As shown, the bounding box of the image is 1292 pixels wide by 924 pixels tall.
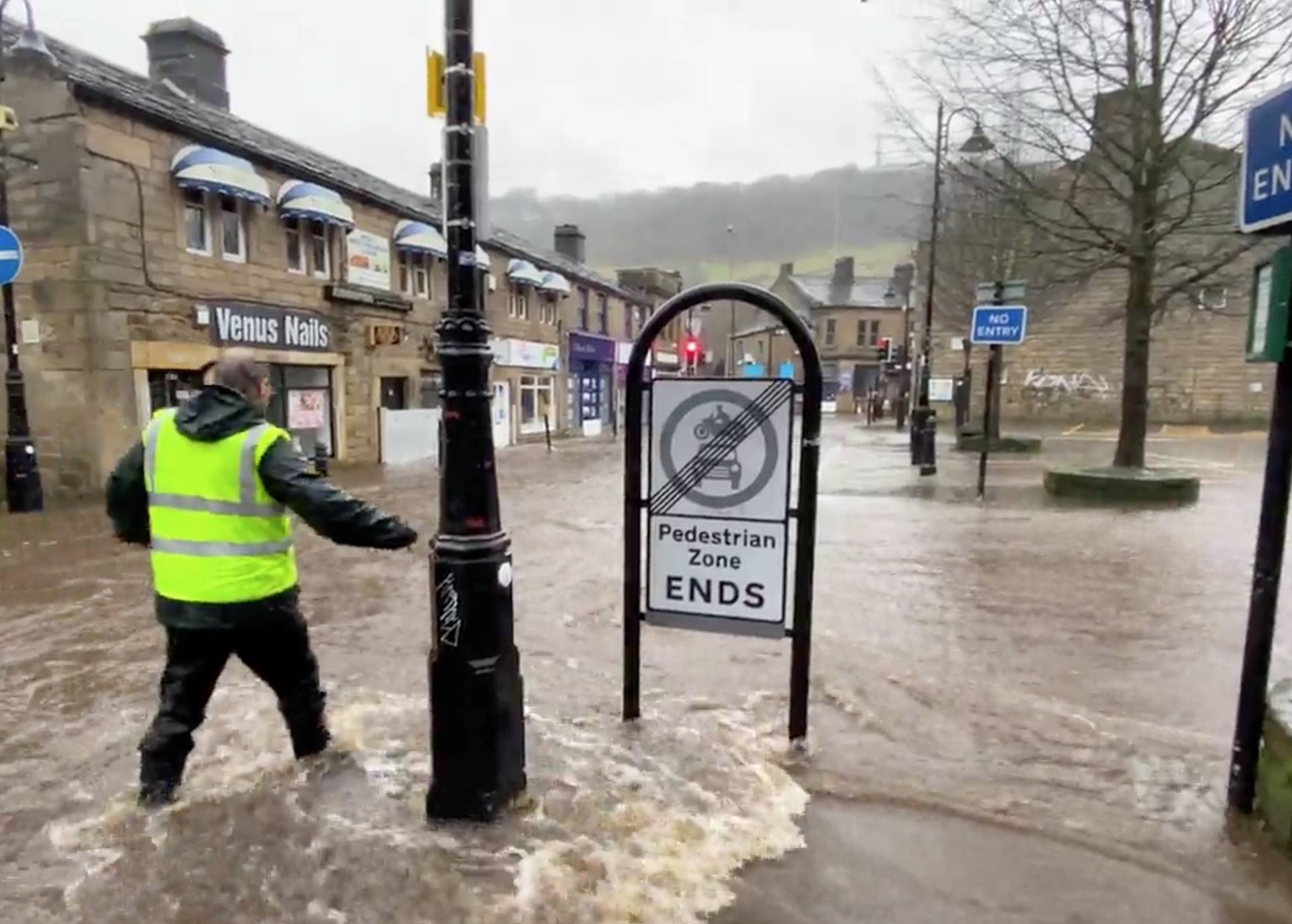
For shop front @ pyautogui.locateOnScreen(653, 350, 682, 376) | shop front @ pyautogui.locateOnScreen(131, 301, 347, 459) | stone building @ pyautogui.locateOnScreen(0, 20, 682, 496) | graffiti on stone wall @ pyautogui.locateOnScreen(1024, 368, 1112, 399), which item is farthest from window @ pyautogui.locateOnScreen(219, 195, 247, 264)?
graffiti on stone wall @ pyautogui.locateOnScreen(1024, 368, 1112, 399)

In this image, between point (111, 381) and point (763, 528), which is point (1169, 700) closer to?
point (763, 528)

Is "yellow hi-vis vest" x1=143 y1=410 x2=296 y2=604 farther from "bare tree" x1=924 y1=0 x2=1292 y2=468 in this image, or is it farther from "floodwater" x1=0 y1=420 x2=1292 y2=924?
"bare tree" x1=924 y1=0 x2=1292 y2=468

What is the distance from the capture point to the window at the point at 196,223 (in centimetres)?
1456

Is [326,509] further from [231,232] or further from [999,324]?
[231,232]

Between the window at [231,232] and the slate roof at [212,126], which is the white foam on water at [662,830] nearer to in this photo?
the slate roof at [212,126]

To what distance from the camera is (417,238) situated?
67.6 feet

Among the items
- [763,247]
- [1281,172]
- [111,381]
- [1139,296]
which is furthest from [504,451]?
[763,247]

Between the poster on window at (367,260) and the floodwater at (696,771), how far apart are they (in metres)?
12.4

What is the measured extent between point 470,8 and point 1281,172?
2.95 m

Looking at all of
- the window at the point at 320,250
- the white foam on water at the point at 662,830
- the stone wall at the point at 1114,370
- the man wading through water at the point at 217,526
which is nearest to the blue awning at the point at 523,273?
the window at the point at 320,250

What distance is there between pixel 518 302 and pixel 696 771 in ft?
84.2

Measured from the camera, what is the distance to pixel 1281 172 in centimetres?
300

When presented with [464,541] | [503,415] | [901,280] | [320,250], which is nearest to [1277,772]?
[464,541]

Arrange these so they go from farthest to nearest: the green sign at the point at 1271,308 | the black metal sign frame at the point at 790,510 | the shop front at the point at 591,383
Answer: the shop front at the point at 591,383, the black metal sign frame at the point at 790,510, the green sign at the point at 1271,308
